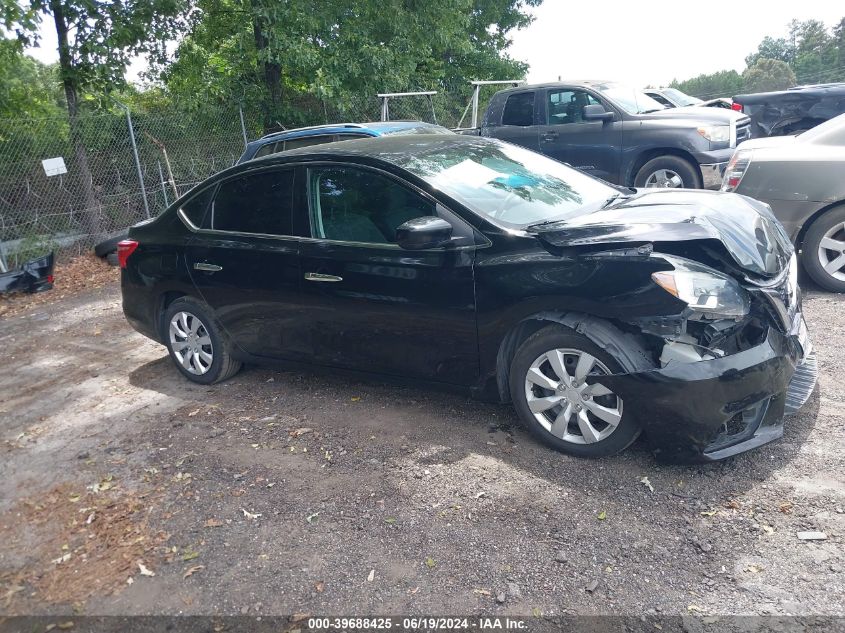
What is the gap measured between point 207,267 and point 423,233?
207 centimetres

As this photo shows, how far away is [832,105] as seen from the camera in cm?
1212

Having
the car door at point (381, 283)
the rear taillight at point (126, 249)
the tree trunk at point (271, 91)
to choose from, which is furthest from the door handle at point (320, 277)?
the tree trunk at point (271, 91)

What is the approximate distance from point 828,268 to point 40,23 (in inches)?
436

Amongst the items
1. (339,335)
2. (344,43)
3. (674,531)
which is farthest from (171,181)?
(674,531)

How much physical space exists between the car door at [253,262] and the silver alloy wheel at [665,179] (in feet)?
22.4

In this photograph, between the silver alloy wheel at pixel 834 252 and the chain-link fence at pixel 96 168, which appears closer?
the silver alloy wheel at pixel 834 252

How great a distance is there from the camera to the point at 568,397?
379cm

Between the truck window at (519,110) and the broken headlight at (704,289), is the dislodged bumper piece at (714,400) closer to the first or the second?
the broken headlight at (704,289)

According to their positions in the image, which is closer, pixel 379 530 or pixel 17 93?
pixel 379 530

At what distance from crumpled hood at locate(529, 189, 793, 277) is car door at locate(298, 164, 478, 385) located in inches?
24.1

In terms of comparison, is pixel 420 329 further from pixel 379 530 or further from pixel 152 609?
pixel 152 609

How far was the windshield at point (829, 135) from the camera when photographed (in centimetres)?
633

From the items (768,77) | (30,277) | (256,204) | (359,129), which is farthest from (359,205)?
(768,77)

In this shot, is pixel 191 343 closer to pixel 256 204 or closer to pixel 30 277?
pixel 256 204
